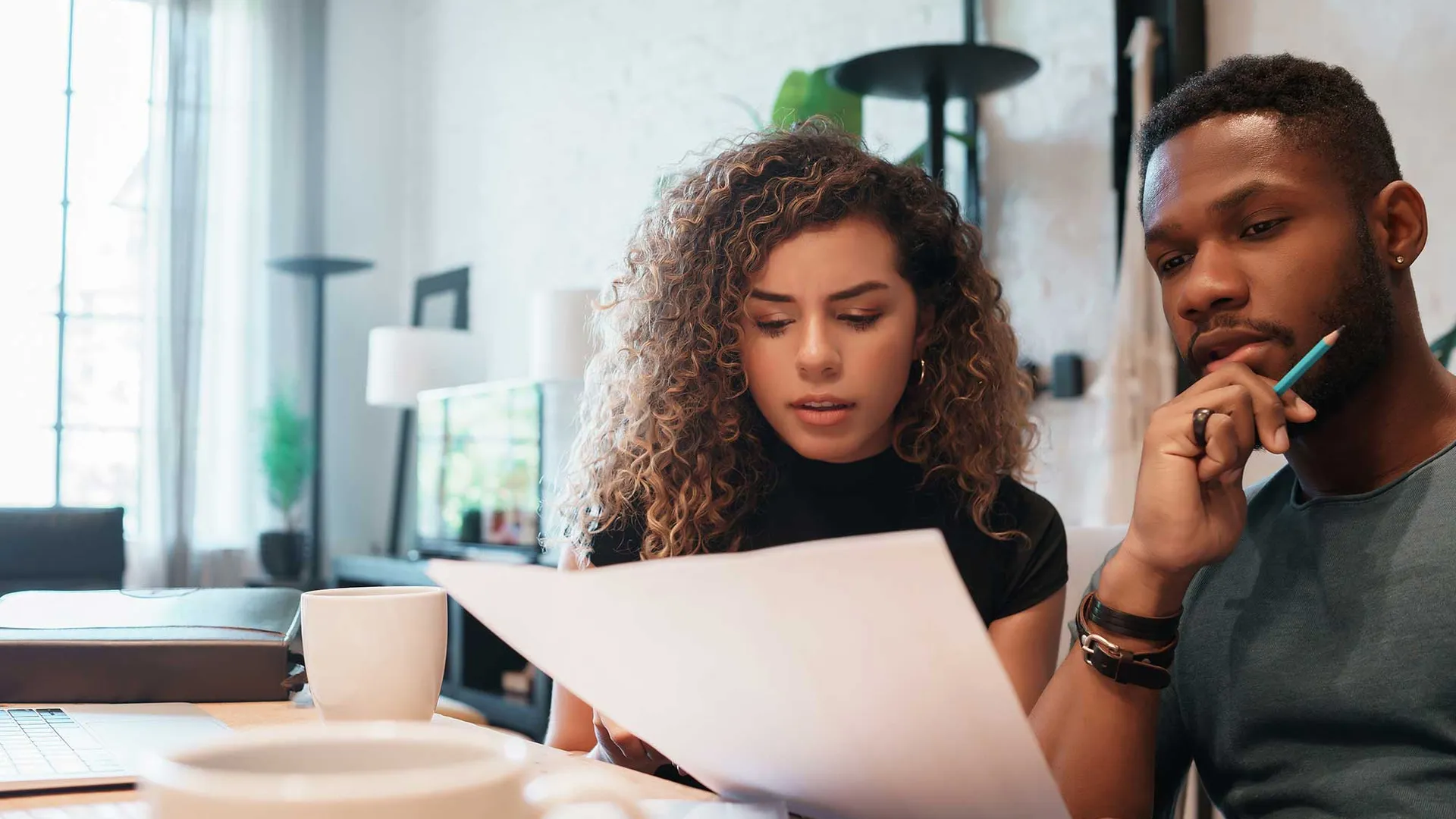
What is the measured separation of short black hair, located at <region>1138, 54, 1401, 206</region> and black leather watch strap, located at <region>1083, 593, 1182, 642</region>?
34 centimetres

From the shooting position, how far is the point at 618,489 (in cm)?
127

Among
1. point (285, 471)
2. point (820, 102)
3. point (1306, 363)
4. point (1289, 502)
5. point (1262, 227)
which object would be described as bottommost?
point (285, 471)

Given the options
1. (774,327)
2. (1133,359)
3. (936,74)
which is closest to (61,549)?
(774,327)

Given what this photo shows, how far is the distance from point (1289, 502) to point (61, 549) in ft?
6.32

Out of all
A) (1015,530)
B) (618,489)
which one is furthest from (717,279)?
(1015,530)

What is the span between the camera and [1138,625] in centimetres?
83

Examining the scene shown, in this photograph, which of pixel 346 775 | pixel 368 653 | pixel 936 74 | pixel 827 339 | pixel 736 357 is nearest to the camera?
pixel 346 775

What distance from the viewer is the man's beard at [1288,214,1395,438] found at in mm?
876

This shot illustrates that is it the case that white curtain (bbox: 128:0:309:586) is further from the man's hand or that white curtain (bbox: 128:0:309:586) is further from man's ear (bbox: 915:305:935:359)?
the man's hand

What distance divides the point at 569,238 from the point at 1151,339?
244 centimetres

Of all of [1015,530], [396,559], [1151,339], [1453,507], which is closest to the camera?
[1453,507]

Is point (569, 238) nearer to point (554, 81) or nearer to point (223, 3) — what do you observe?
point (554, 81)

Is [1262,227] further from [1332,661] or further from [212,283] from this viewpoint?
[212,283]

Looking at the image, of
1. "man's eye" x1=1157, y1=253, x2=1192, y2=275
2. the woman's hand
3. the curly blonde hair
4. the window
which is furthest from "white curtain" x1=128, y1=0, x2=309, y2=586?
"man's eye" x1=1157, y1=253, x2=1192, y2=275
